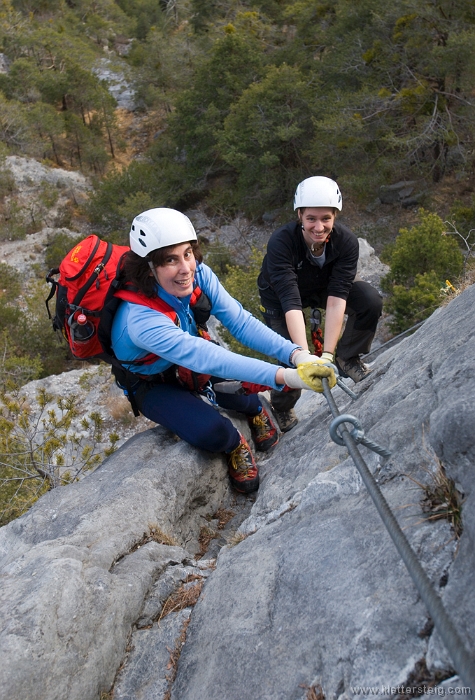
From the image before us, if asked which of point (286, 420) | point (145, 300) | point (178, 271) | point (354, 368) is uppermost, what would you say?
point (178, 271)

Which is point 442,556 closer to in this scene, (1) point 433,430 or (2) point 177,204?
(1) point 433,430

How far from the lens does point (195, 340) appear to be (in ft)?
10.1

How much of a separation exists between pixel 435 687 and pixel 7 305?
A: 1729cm

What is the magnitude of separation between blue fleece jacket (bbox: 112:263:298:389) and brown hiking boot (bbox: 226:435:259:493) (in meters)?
0.77

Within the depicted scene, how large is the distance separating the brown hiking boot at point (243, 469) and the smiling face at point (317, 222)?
62.3 inches

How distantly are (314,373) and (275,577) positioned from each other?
1.02 m

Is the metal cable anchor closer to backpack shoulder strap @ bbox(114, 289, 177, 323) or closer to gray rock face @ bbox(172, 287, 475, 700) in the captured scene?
gray rock face @ bbox(172, 287, 475, 700)

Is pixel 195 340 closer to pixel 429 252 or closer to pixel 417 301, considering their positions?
pixel 417 301

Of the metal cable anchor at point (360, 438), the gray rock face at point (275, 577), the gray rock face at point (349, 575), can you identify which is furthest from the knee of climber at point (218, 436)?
the metal cable anchor at point (360, 438)

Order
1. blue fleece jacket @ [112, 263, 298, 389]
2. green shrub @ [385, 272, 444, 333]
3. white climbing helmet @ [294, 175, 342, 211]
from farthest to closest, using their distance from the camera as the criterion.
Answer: green shrub @ [385, 272, 444, 333]
white climbing helmet @ [294, 175, 342, 211]
blue fleece jacket @ [112, 263, 298, 389]

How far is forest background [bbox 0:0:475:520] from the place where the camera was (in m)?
14.3

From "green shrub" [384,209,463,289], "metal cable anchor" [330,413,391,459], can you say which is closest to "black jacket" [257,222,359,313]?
"metal cable anchor" [330,413,391,459]

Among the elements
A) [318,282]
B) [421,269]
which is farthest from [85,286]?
[421,269]

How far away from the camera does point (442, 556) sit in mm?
1726
